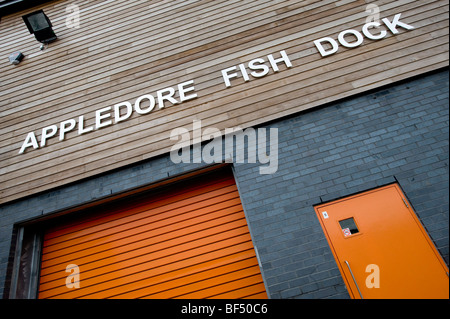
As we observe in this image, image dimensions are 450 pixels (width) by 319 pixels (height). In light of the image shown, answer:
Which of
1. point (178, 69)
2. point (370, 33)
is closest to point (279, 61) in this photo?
point (370, 33)

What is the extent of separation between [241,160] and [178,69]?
213 cm

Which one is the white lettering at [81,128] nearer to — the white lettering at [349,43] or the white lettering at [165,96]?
the white lettering at [165,96]

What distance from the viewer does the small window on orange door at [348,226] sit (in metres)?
3.03

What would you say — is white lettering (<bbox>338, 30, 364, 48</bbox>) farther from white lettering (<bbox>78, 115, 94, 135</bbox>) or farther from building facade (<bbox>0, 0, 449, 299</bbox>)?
white lettering (<bbox>78, 115, 94, 135</bbox>)

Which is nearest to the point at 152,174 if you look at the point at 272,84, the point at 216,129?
the point at 216,129

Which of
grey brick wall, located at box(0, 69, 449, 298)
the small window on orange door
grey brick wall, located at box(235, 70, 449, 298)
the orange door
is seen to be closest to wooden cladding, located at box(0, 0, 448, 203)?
grey brick wall, located at box(0, 69, 449, 298)

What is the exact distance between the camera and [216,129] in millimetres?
3869

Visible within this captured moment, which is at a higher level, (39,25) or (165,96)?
(39,25)

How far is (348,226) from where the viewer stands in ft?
10.0

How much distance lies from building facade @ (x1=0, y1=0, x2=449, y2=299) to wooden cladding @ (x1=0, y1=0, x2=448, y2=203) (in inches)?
1.1

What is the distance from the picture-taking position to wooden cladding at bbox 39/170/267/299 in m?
Result: 3.45

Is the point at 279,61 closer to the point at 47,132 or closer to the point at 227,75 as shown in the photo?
the point at 227,75

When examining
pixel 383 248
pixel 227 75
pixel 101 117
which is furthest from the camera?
pixel 101 117
